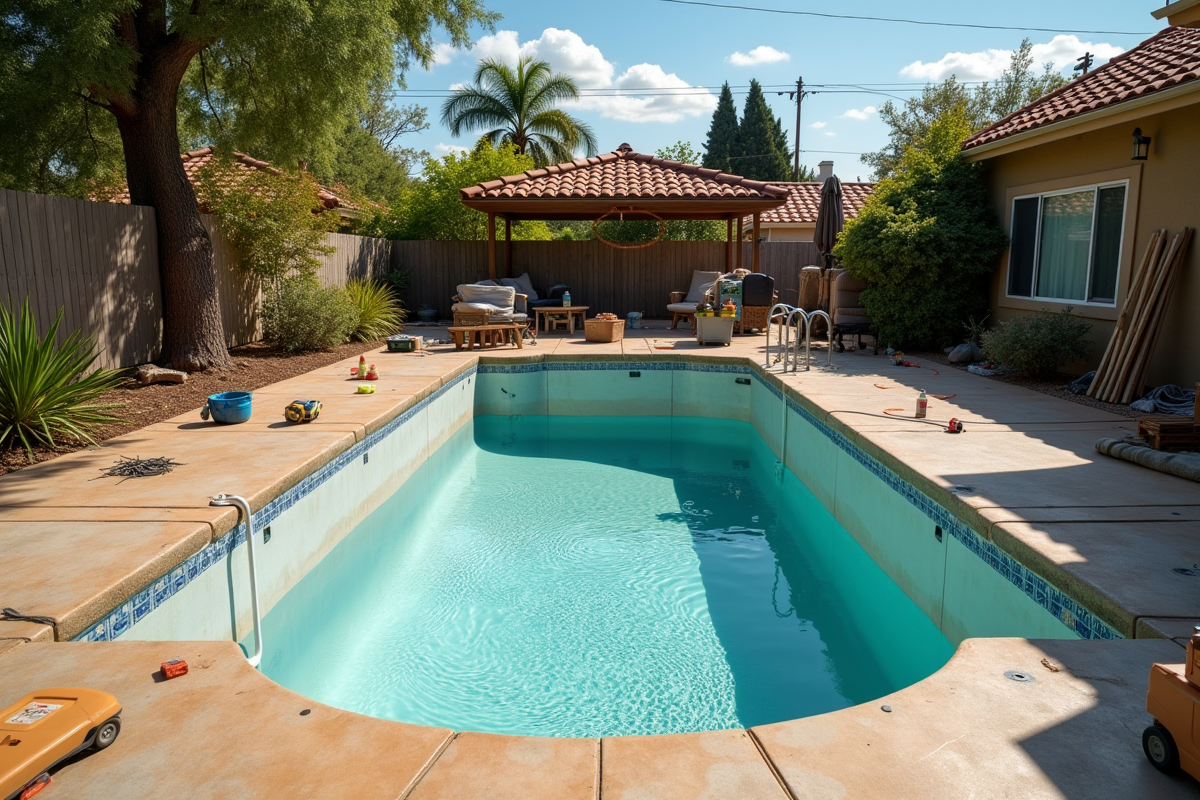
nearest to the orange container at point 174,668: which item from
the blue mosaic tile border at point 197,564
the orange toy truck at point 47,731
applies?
the orange toy truck at point 47,731

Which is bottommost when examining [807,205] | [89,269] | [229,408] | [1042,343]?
[229,408]

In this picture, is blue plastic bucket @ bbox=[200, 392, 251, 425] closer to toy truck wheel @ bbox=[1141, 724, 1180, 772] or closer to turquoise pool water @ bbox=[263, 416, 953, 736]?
turquoise pool water @ bbox=[263, 416, 953, 736]

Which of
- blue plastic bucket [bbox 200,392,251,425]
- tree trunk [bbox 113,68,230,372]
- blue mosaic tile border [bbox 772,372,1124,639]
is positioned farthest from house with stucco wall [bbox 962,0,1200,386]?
tree trunk [bbox 113,68,230,372]

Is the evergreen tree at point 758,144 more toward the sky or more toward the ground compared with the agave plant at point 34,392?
more toward the sky

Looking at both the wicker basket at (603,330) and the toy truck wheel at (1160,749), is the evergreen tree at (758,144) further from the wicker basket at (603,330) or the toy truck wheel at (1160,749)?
the toy truck wheel at (1160,749)

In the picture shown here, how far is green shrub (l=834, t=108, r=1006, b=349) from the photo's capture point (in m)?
10.2

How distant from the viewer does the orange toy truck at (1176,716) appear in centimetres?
185

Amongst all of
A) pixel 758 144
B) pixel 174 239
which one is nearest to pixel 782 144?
pixel 758 144

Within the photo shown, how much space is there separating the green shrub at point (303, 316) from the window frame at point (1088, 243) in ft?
28.5

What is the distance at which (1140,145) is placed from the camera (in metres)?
7.64

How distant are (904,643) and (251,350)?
8826mm

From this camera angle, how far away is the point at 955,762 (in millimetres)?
2041

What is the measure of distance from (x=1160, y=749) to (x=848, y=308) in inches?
393

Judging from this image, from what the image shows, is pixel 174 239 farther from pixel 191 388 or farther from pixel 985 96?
pixel 985 96
